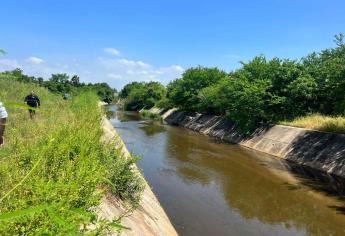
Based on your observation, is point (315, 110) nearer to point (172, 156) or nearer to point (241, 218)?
point (172, 156)

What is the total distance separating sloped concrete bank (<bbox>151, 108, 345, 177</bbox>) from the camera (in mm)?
23375

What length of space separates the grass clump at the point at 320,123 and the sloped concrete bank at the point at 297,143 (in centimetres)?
59

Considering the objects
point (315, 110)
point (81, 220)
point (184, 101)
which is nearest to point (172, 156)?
point (315, 110)

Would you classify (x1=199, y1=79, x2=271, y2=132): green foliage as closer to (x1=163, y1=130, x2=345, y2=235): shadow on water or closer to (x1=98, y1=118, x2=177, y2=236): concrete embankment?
(x1=163, y1=130, x2=345, y2=235): shadow on water

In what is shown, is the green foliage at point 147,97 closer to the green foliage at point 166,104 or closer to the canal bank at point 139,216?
the green foliage at point 166,104

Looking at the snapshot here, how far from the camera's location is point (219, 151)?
102ft

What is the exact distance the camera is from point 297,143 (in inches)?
1111

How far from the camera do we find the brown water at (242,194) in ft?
46.4

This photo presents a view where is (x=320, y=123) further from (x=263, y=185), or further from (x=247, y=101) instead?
(x=263, y=185)

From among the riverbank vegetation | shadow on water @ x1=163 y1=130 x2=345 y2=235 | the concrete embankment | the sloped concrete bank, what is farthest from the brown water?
the riverbank vegetation

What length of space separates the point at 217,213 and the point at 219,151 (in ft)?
52.1

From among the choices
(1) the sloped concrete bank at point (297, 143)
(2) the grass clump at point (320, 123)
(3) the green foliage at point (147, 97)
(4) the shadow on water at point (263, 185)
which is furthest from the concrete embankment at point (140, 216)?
(3) the green foliage at point (147, 97)

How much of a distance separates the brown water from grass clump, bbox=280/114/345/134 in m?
4.07

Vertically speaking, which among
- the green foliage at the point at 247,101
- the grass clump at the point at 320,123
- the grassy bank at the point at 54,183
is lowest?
the grassy bank at the point at 54,183
